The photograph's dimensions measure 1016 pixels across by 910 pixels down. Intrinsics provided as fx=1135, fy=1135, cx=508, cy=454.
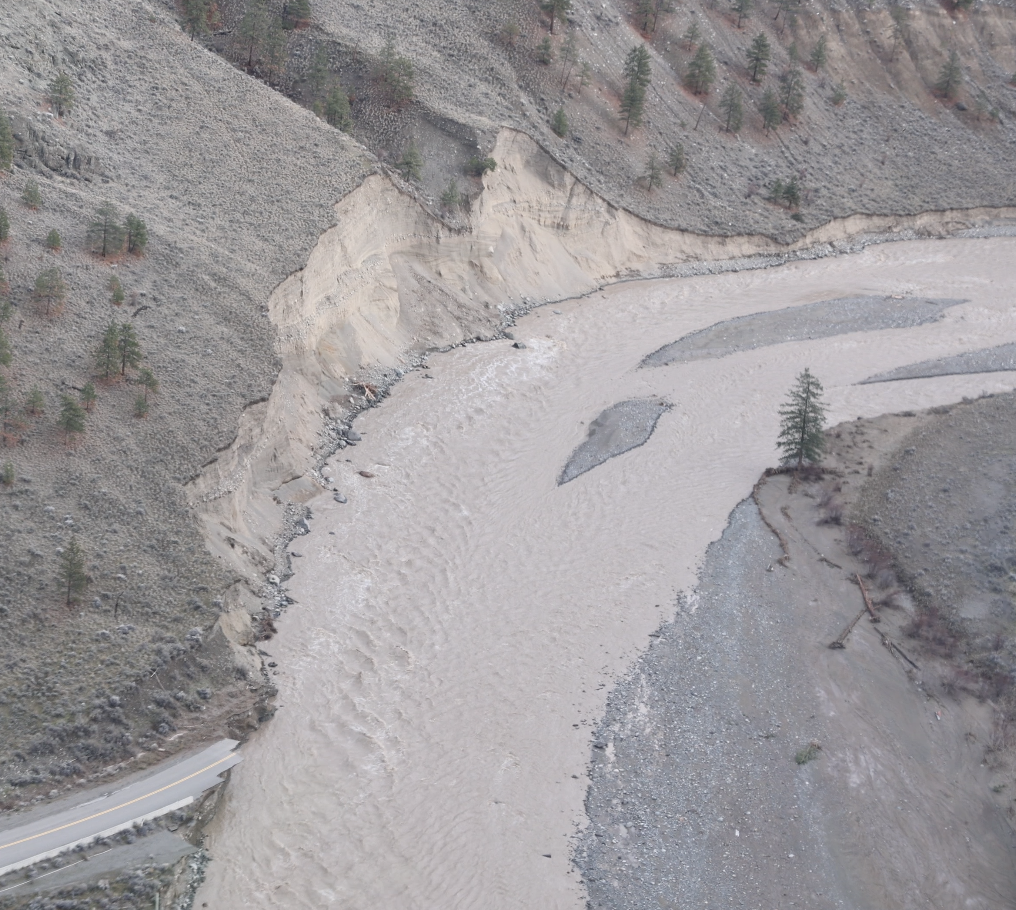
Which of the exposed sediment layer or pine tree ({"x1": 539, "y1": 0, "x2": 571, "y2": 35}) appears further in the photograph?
pine tree ({"x1": 539, "y1": 0, "x2": 571, "y2": 35})

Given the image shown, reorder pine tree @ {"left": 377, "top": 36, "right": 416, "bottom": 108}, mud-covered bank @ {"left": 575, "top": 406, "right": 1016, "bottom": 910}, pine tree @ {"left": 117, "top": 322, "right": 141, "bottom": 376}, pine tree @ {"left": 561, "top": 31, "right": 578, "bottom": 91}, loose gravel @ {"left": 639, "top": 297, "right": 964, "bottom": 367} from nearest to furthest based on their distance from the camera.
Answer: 1. mud-covered bank @ {"left": 575, "top": 406, "right": 1016, "bottom": 910}
2. pine tree @ {"left": 117, "top": 322, "right": 141, "bottom": 376}
3. loose gravel @ {"left": 639, "top": 297, "right": 964, "bottom": 367}
4. pine tree @ {"left": 377, "top": 36, "right": 416, "bottom": 108}
5. pine tree @ {"left": 561, "top": 31, "right": 578, "bottom": 91}

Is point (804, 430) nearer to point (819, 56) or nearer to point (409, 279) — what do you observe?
point (409, 279)

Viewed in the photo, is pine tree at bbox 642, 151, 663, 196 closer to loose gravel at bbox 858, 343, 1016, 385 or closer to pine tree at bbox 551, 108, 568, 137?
pine tree at bbox 551, 108, 568, 137

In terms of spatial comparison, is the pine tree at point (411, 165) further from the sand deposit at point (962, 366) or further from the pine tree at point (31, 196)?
the sand deposit at point (962, 366)

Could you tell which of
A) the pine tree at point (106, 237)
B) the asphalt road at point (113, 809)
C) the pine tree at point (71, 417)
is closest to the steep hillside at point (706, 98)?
the pine tree at point (106, 237)

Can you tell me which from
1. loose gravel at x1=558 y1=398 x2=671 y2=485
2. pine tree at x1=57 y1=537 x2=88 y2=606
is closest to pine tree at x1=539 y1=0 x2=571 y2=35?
loose gravel at x1=558 y1=398 x2=671 y2=485

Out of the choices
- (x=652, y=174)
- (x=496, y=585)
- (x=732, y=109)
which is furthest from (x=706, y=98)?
(x=496, y=585)
